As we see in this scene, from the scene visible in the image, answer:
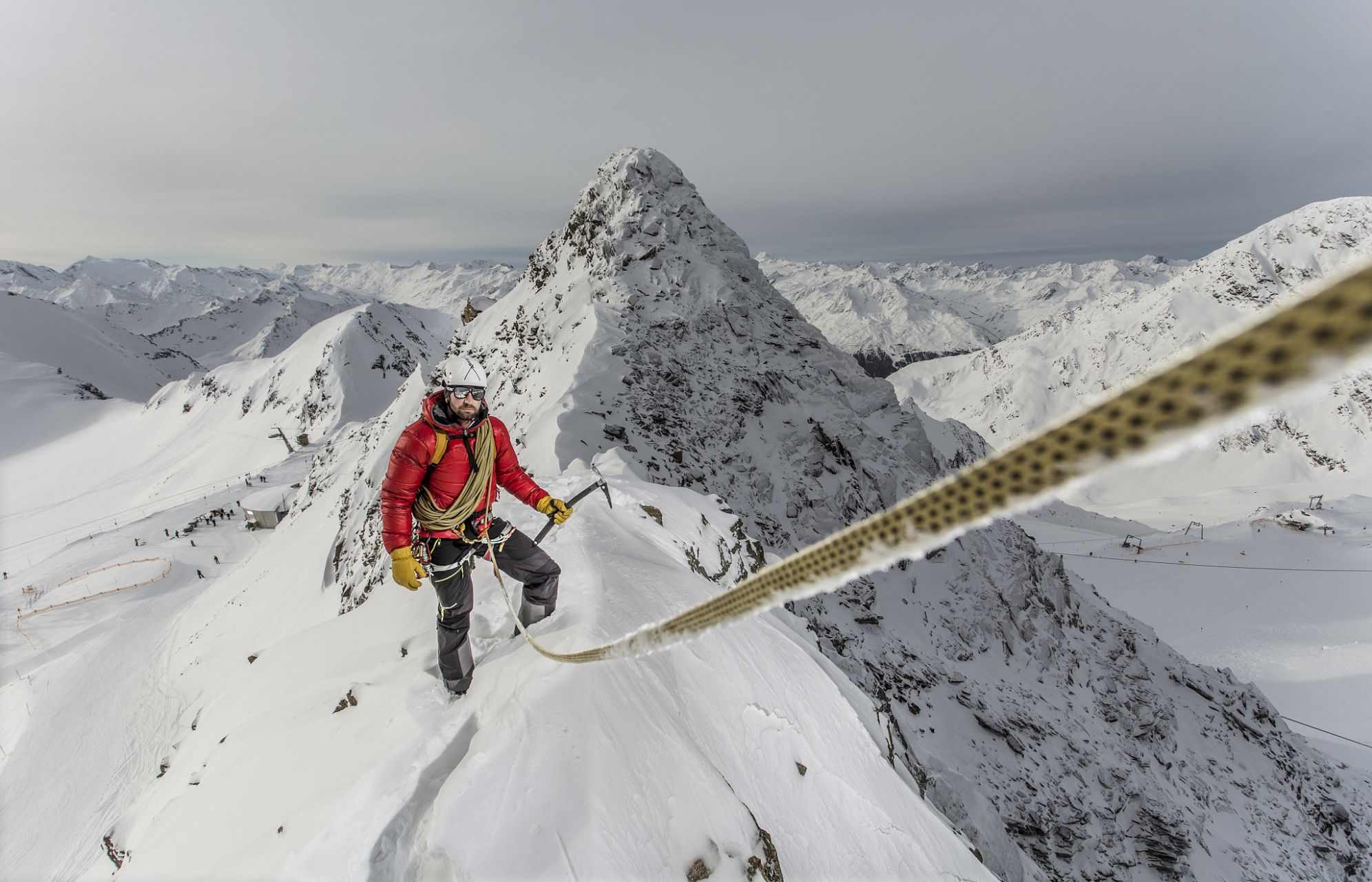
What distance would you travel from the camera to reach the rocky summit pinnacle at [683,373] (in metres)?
18.8

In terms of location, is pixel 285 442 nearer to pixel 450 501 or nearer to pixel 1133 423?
pixel 450 501

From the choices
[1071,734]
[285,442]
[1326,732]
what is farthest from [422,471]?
[285,442]

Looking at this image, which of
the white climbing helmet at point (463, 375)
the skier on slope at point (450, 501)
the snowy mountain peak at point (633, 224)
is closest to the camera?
the skier on slope at point (450, 501)

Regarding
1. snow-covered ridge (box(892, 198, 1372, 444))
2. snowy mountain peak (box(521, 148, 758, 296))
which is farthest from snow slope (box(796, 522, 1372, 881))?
snow-covered ridge (box(892, 198, 1372, 444))

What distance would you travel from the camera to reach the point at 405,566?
210 inches

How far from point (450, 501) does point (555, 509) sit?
1.22 metres

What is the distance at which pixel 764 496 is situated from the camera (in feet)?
65.4

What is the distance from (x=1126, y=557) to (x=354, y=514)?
192 ft

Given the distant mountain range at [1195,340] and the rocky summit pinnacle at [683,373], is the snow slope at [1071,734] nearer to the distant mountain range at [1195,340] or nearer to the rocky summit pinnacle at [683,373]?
the rocky summit pinnacle at [683,373]

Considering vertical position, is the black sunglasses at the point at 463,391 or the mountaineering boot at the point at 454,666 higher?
the black sunglasses at the point at 463,391

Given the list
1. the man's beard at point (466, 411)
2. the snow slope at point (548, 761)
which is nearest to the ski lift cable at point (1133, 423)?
the snow slope at point (548, 761)

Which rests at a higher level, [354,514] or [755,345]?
[755,345]

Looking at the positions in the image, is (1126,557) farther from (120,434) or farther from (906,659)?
(120,434)

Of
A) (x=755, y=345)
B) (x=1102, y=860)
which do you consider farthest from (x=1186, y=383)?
(x=755, y=345)
